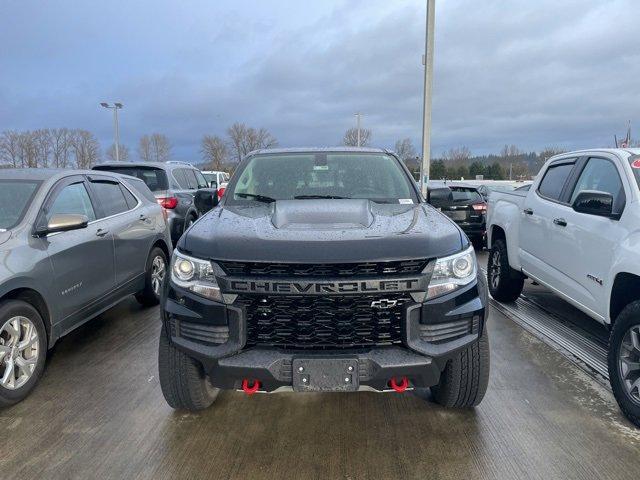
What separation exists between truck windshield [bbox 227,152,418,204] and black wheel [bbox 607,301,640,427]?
1636 mm

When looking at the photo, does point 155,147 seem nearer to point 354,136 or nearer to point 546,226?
point 354,136

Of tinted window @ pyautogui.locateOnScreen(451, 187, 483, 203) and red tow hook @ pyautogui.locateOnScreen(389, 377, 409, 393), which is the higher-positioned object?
tinted window @ pyautogui.locateOnScreen(451, 187, 483, 203)

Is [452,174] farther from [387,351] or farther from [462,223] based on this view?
[387,351]

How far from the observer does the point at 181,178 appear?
1004cm

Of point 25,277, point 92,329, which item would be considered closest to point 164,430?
point 25,277

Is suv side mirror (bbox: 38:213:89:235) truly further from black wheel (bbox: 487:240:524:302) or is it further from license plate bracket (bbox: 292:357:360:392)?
black wheel (bbox: 487:240:524:302)

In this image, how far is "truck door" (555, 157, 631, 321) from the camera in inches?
142

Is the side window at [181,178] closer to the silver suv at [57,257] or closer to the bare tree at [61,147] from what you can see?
the silver suv at [57,257]

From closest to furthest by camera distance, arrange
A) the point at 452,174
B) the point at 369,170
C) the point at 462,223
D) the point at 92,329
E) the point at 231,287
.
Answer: the point at 231,287
the point at 369,170
the point at 92,329
the point at 462,223
the point at 452,174

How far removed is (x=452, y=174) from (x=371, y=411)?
46.8m

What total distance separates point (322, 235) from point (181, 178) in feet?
26.0

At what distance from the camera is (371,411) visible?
3342mm

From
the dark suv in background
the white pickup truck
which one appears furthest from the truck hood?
the dark suv in background

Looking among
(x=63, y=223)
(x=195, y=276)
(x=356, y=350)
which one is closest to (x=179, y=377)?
(x=195, y=276)
